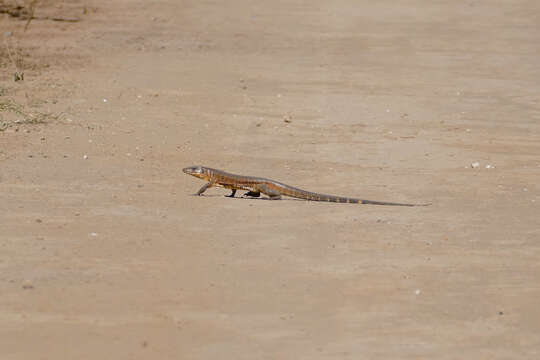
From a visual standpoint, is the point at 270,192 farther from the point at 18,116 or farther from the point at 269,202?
the point at 18,116

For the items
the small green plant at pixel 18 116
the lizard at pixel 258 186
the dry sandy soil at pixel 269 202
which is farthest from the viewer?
the small green plant at pixel 18 116

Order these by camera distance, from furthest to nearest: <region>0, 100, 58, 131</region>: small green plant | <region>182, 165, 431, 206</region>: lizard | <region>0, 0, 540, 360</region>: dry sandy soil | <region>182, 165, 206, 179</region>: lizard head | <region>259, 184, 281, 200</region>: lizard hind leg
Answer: <region>0, 100, 58, 131</region>: small green plant
<region>182, 165, 206, 179</region>: lizard head
<region>259, 184, 281, 200</region>: lizard hind leg
<region>182, 165, 431, 206</region>: lizard
<region>0, 0, 540, 360</region>: dry sandy soil

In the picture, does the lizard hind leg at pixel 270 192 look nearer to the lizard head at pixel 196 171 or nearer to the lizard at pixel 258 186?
the lizard at pixel 258 186

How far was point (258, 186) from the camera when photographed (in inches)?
370

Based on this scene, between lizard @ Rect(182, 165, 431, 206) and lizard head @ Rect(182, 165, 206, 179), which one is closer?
lizard @ Rect(182, 165, 431, 206)

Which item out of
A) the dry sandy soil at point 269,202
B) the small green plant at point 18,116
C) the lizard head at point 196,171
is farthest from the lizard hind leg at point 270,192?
the small green plant at point 18,116

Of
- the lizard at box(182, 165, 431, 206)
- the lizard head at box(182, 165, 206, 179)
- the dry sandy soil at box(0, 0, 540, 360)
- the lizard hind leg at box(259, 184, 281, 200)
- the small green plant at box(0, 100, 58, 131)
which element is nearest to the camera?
the dry sandy soil at box(0, 0, 540, 360)

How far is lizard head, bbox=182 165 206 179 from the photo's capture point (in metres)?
9.71

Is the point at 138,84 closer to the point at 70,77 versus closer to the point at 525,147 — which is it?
the point at 70,77

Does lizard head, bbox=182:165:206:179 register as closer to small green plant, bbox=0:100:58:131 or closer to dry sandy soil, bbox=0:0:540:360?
dry sandy soil, bbox=0:0:540:360

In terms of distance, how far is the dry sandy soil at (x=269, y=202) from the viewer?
237 inches

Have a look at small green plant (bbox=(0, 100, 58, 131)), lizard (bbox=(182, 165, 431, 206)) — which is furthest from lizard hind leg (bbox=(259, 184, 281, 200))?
small green plant (bbox=(0, 100, 58, 131))

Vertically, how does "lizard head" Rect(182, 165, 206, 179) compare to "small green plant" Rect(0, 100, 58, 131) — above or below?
above

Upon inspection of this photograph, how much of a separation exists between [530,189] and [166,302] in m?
5.07
